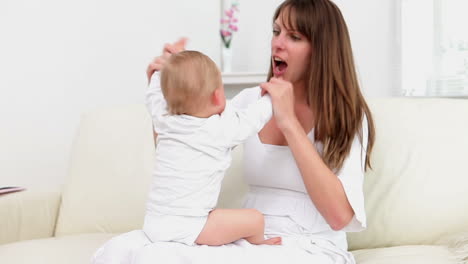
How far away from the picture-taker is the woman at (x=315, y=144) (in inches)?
61.9

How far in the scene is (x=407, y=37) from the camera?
9.73 ft

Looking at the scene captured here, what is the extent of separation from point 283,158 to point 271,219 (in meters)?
0.17

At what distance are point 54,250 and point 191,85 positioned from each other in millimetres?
846

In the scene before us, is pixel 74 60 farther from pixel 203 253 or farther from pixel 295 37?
pixel 203 253

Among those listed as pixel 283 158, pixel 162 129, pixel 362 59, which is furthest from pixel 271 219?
pixel 362 59

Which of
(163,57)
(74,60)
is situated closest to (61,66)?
(74,60)

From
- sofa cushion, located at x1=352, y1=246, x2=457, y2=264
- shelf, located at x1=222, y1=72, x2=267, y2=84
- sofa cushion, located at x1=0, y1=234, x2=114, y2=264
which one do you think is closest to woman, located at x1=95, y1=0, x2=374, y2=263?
sofa cushion, located at x1=352, y1=246, x2=457, y2=264

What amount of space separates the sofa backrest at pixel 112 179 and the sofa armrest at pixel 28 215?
5 cm

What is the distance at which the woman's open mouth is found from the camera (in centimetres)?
172

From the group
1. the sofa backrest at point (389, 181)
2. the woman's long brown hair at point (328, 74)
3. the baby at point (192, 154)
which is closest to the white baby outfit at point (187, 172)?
the baby at point (192, 154)

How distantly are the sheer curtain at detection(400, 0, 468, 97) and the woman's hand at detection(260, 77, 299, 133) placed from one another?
1549 millimetres

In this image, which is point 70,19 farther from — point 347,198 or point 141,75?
point 347,198

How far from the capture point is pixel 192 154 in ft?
4.56

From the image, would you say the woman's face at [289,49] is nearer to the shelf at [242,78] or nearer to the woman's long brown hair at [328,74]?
the woman's long brown hair at [328,74]
